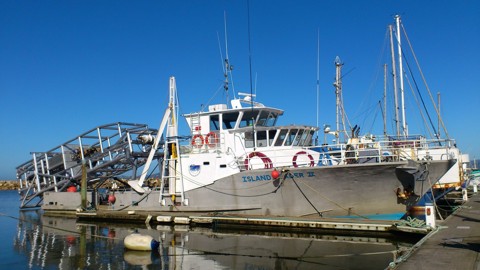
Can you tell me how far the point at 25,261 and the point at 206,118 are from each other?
9.95 meters

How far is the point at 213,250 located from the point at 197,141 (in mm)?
7047

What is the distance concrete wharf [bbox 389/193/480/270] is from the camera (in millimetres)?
8914

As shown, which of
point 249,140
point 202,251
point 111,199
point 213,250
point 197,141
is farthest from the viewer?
point 111,199

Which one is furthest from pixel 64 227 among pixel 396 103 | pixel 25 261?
pixel 396 103

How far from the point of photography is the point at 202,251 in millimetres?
13680

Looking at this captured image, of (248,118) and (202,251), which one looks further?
(248,118)

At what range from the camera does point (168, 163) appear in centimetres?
2039

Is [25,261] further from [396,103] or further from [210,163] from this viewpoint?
[396,103]

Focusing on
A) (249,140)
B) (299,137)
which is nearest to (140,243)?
(249,140)

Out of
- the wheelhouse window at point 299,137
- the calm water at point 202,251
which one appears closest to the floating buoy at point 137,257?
the calm water at point 202,251

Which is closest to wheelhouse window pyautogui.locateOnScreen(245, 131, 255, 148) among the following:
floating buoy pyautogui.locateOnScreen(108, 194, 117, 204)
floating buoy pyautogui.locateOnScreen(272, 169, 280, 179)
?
floating buoy pyautogui.locateOnScreen(272, 169, 280, 179)

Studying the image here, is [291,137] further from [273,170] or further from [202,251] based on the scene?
[202,251]

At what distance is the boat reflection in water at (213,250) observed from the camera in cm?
1171

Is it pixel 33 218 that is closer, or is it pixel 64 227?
pixel 64 227
